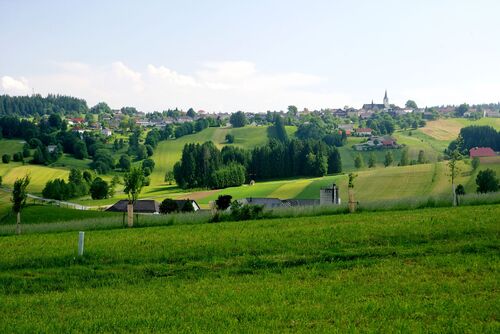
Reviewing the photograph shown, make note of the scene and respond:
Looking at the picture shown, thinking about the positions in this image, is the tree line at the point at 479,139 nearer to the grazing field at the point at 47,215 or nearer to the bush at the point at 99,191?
the bush at the point at 99,191

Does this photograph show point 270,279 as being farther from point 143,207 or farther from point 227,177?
point 227,177

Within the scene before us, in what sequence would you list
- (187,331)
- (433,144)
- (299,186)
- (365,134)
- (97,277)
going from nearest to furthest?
(187,331), (97,277), (299,186), (433,144), (365,134)

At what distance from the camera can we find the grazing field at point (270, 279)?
34.1ft

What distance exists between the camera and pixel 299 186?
85125mm

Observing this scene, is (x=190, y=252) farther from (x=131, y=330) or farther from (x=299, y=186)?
(x=299, y=186)

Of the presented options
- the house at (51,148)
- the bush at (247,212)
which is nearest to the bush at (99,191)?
the house at (51,148)

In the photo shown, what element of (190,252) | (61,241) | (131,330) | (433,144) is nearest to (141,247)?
(190,252)

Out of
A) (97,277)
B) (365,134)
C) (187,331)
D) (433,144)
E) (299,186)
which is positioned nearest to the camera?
(187,331)

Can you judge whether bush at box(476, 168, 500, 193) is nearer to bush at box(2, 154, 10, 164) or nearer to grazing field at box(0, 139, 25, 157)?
bush at box(2, 154, 10, 164)

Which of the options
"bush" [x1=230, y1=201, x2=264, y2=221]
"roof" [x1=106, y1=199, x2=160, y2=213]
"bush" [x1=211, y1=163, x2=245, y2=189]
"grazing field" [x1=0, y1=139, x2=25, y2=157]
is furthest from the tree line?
"bush" [x1=230, y1=201, x2=264, y2=221]

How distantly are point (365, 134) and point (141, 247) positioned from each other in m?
173

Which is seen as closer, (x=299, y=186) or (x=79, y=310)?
(x=79, y=310)

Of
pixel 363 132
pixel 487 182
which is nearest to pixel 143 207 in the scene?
pixel 487 182

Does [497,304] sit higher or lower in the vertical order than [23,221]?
higher
